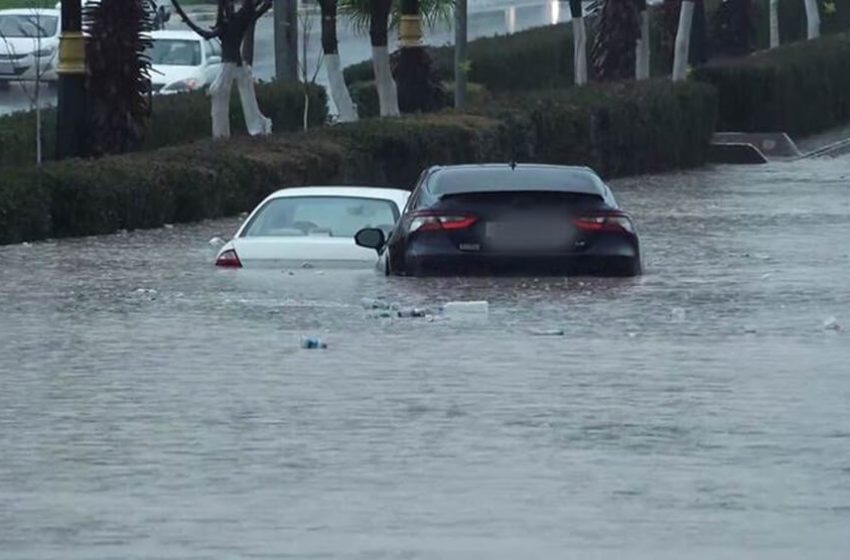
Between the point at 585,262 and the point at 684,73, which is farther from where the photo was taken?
the point at 684,73

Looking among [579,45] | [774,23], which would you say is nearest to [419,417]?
[579,45]

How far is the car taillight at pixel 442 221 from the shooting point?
17.9 m

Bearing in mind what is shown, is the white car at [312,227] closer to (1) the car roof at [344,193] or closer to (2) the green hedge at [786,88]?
(1) the car roof at [344,193]

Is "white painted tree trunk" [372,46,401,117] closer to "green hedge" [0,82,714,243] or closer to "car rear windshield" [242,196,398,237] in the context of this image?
"green hedge" [0,82,714,243]

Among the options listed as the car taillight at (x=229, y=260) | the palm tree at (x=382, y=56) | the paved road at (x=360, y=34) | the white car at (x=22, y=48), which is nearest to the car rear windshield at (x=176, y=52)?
the white car at (x=22, y=48)

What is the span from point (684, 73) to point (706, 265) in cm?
2390

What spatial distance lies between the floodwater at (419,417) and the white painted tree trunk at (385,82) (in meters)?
15.3

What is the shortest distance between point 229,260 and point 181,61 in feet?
79.7

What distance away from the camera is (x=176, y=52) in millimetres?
43688

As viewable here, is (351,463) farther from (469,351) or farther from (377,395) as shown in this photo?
(469,351)

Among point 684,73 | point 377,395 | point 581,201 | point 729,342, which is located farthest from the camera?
point 684,73

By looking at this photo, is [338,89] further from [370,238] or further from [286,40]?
[370,238]

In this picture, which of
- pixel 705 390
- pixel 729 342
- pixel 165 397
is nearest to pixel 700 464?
pixel 705 390

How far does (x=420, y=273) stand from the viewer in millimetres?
18062
